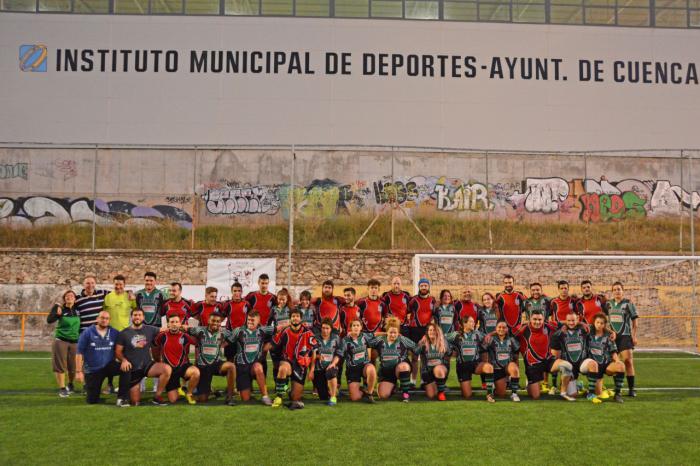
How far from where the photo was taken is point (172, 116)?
1019 inches

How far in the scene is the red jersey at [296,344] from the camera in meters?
10.2

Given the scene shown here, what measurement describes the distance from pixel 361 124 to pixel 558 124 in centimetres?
776

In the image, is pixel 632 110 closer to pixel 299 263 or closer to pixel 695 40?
pixel 695 40

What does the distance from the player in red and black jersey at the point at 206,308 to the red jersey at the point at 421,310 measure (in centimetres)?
343

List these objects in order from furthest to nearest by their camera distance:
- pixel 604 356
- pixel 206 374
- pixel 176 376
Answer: pixel 604 356 < pixel 206 374 < pixel 176 376

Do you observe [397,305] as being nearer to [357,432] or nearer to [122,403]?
[357,432]

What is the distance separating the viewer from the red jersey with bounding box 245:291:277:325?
39.2ft

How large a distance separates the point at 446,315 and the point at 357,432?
452 cm

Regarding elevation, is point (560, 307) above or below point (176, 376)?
above

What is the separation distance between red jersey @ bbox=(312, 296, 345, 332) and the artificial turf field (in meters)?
1.89

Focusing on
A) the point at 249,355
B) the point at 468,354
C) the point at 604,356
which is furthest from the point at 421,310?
the point at 249,355

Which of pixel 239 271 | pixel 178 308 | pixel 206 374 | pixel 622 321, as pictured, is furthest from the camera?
pixel 239 271

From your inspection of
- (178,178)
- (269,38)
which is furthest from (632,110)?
(178,178)

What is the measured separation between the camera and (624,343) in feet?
38.0
